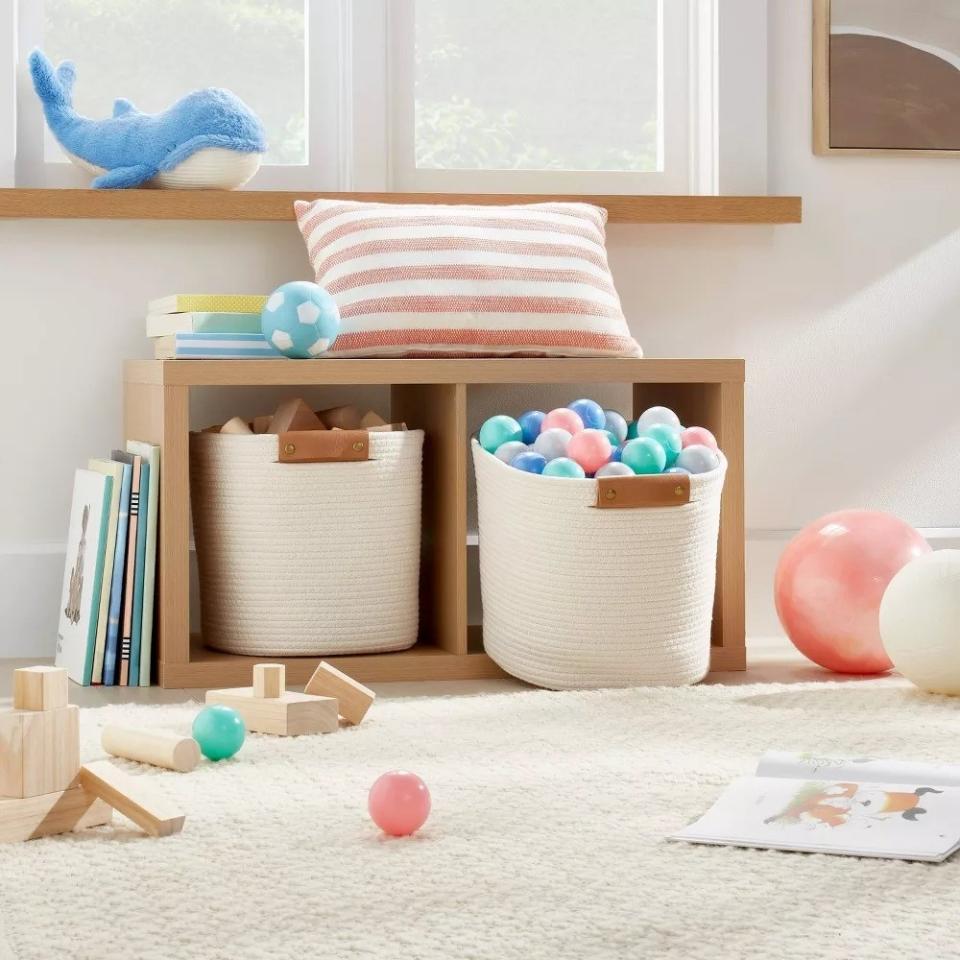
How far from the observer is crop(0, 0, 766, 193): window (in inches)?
105

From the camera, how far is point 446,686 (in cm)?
220

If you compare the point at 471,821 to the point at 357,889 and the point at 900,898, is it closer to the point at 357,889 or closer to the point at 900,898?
the point at 357,889

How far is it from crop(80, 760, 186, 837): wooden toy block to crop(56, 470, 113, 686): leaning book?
85 cm

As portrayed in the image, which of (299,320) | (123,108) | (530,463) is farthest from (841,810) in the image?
(123,108)

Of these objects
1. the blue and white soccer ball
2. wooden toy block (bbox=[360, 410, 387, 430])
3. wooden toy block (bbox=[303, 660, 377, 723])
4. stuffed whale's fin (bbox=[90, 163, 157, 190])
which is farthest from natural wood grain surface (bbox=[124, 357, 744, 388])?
wooden toy block (bbox=[303, 660, 377, 723])

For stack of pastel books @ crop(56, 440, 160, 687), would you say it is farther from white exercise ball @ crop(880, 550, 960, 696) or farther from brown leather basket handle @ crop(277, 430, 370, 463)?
white exercise ball @ crop(880, 550, 960, 696)

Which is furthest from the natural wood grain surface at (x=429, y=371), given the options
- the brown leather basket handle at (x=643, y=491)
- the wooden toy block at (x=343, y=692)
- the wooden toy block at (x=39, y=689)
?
the wooden toy block at (x=39, y=689)

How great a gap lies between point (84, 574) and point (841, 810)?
1.33 meters

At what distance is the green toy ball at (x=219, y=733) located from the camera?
5.41 ft

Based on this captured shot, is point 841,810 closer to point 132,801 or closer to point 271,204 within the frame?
point 132,801

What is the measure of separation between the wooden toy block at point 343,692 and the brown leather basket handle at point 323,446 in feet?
1.36

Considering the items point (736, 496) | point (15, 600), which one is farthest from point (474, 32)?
point (15, 600)

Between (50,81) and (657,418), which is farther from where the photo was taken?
(50,81)

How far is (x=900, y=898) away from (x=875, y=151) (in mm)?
1923
